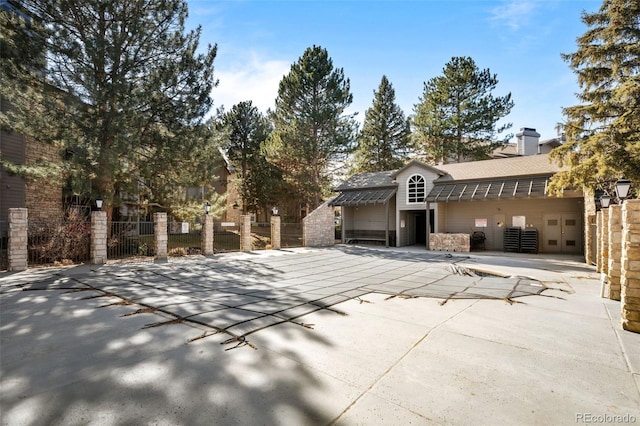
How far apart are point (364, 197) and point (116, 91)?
13.9 metres

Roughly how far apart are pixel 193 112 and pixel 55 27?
204 inches

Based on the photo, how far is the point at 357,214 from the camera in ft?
70.6

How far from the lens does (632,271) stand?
170 inches

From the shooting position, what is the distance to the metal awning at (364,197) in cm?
1875

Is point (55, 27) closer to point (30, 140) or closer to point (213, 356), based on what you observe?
point (30, 140)

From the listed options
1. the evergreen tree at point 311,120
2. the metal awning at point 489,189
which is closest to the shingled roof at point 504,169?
the metal awning at point 489,189

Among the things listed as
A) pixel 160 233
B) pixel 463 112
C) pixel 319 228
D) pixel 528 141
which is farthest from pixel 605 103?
pixel 528 141

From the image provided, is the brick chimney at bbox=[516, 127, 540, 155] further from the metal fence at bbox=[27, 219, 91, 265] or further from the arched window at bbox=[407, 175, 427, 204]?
the metal fence at bbox=[27, 219, 91, 265]

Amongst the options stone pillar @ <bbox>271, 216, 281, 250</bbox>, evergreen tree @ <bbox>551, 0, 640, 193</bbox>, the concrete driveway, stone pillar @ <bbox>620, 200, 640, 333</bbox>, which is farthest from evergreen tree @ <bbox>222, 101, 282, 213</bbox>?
stone pillar @ <bbox>620, 200, 640, 333</bbox>

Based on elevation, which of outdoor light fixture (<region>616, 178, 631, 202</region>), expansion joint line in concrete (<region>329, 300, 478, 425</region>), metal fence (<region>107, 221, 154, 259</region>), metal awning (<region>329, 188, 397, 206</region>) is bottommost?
expansion joint line in concrete (<region>329, 300, 478, 425</region>)

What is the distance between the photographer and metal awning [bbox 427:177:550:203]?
14.4 metres

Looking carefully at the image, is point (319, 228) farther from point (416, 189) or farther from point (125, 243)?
point (125, 243)

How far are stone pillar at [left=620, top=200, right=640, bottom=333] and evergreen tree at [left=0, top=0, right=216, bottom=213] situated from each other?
1345 centimetres

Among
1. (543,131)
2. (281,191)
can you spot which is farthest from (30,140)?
(543,131)
